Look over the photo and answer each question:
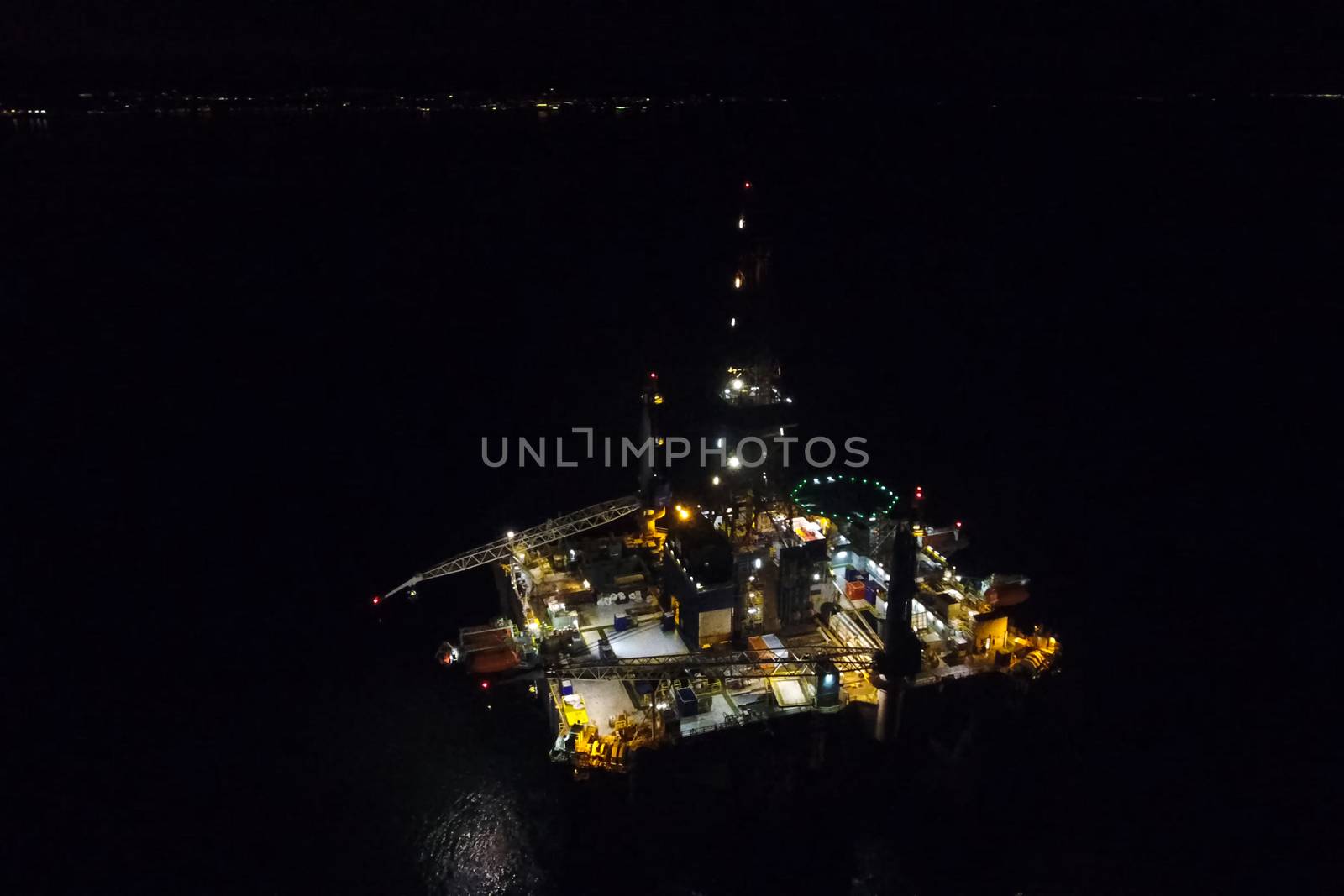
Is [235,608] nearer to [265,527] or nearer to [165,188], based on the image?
[265,527]

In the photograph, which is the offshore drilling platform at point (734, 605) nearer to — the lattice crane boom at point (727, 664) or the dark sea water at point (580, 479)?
the lattice crane boom at point (727, 664)

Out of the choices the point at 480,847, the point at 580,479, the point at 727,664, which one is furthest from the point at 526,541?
the point at 580,479

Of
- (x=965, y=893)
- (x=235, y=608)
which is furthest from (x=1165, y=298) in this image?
(x=235, y=608)

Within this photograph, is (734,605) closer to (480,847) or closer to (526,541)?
(526,541)

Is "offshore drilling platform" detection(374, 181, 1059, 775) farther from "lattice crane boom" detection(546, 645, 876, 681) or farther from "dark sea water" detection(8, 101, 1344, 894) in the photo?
"dark sea water" detection(8, 101, 1344, 894)

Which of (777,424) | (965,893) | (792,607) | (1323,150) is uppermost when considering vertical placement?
(1323,150)

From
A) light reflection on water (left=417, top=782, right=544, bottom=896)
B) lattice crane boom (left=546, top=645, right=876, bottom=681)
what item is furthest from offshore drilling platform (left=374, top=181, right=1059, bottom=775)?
light reflection on water (left=417, top=782, right=544, bottom=896)
